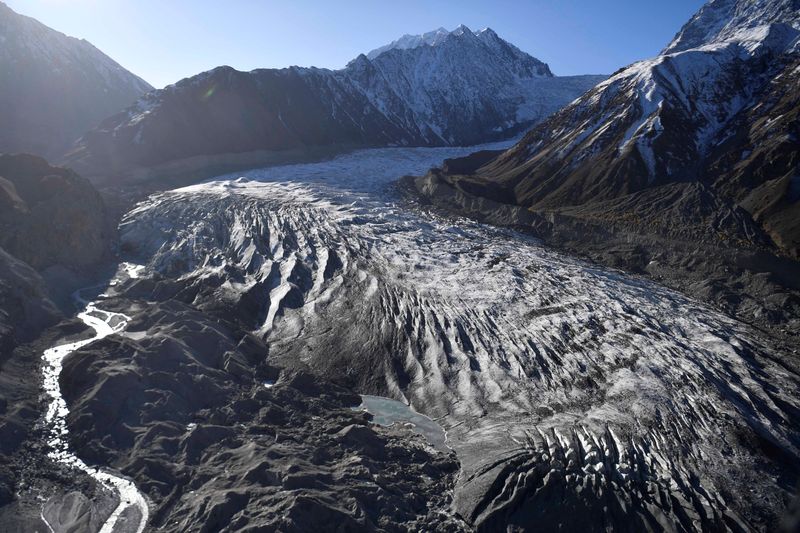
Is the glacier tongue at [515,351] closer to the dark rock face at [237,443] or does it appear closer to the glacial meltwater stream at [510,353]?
the glacial meltwater stream at [510,353]

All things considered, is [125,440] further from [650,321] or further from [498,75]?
[498,75]

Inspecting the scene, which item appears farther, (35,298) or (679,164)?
(679,164)

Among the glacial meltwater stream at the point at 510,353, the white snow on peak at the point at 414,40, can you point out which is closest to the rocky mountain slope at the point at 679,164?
the glacial meltwater stream at the point at 510,353

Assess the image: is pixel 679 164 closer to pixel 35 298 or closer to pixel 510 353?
pixel 510 353

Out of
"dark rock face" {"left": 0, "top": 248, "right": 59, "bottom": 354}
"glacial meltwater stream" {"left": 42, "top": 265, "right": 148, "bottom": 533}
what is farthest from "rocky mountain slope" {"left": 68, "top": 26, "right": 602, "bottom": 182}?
"glacial meltwater stream" {"left": 42, "top": 265, "right": 148, "bottom": 533}

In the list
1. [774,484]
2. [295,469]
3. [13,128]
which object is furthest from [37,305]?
[13,128]

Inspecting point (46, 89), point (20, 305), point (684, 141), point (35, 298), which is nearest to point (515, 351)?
point (20, 305)

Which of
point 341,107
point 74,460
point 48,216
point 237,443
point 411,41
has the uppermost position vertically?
point 411,41

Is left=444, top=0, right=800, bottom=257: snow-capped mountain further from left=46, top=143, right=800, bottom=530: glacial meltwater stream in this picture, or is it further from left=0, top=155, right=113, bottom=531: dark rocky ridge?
left=0, top=155, right=113, bottom=531: dark rocky ridge
